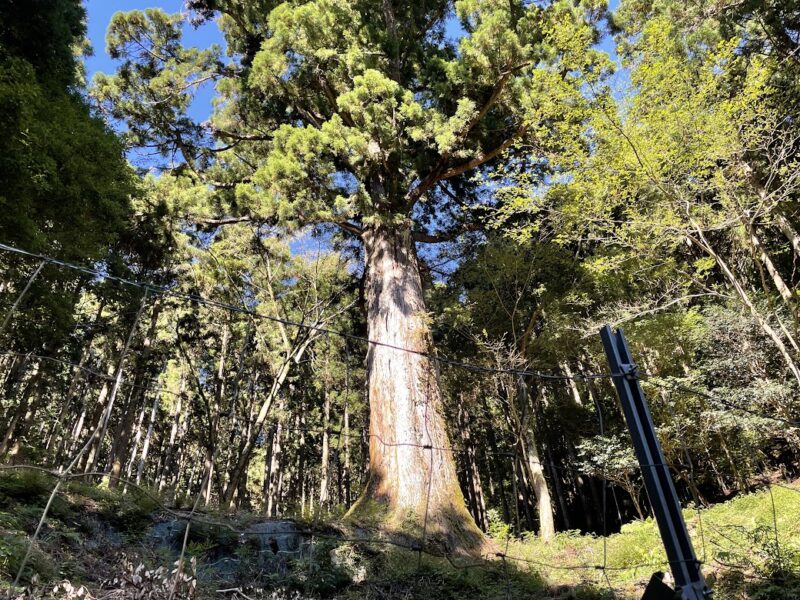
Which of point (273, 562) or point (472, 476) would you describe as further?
point (472, 476)

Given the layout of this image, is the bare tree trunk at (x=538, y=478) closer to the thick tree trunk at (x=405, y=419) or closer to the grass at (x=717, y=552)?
the grass at (x=717, y=552)

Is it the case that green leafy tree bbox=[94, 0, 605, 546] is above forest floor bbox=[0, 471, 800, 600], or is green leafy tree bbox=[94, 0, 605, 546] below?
above

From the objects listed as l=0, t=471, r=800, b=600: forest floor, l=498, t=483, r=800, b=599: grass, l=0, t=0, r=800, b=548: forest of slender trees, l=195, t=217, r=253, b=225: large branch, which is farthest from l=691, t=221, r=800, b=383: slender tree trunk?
l=195, t=217, r=253, b=225: large branch

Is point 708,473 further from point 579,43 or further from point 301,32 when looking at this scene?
point 301,32

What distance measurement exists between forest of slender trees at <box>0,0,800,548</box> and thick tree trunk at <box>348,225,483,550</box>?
29mm

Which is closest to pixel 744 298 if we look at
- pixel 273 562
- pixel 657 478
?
pixel 657 478

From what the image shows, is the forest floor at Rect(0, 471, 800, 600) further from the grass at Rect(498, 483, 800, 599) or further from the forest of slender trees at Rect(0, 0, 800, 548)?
the forest of slender trees at Rect(0, 0, 800, 548)

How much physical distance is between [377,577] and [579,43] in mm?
6005

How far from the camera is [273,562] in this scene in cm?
350

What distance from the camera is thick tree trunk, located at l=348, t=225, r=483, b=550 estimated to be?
14.4ft

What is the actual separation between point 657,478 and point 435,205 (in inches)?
316

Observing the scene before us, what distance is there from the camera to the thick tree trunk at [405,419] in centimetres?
439

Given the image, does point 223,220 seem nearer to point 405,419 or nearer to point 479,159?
point 479,159

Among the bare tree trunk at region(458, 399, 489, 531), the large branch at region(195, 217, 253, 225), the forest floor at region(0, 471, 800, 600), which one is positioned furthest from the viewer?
the bare tree trunk at region(458, 399, 489, 531)
